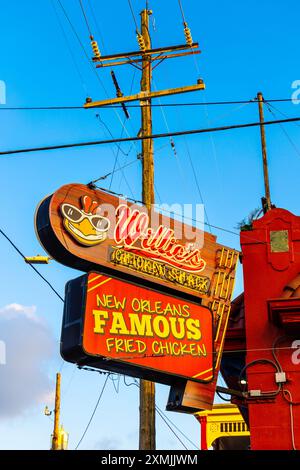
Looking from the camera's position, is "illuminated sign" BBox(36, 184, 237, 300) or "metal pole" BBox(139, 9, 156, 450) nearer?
"metal pole" BBox(139, 9, 156, 450)

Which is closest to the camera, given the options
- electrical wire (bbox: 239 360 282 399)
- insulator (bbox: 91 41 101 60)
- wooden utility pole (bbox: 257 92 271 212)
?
electrical wire (bbox: 239 360 282 399)

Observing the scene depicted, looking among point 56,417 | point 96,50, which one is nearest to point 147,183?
point 96,50

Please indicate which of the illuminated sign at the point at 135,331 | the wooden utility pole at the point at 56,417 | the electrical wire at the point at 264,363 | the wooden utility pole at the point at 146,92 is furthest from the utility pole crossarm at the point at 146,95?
the wooden utility pole at the point at 56,417

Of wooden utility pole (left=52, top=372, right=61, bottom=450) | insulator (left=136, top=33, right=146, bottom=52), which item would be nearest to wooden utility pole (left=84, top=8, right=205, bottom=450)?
insulator (left=136, top=33, right=146, bottom=52)

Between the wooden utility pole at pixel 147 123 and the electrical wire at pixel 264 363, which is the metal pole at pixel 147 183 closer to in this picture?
the wooden utility pole at pixel 147 123

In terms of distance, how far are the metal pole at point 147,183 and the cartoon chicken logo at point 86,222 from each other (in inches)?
60.0

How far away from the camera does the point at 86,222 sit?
16.6 meters

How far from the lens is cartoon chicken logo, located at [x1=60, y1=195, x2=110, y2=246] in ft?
53.4

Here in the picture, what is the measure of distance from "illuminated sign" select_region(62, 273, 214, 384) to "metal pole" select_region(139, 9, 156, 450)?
0.50 meters

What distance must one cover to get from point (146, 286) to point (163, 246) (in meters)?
1.11

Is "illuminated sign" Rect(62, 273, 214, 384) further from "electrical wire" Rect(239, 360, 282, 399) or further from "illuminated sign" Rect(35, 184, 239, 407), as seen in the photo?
"electrical wire" Rect(239, 360, 282, 399)

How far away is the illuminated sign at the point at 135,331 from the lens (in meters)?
15.9

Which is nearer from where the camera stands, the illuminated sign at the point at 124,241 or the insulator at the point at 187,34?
the illuminated sign at the point at 124,241
